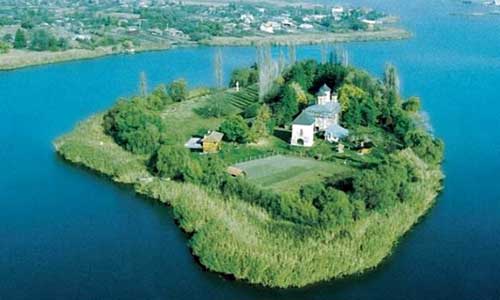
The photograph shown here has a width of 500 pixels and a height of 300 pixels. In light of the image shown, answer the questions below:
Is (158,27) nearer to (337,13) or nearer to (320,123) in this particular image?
(337,13)

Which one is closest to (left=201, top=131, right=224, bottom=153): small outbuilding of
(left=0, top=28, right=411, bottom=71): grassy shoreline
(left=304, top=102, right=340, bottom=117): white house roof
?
(left=304, top=102, right=340, bottom=117): white house roof

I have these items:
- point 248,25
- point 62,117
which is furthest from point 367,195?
point 248,25

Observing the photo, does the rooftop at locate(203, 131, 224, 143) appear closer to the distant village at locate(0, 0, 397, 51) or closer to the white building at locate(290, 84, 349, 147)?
the white building at locate(290, 84, 349, 147)

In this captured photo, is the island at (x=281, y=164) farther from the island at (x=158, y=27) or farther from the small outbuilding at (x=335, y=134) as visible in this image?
the island at (x=158, y=27)

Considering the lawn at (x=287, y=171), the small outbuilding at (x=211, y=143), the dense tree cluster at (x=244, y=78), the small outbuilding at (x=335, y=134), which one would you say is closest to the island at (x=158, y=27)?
the dense tree cluster at (x=244, y=78)

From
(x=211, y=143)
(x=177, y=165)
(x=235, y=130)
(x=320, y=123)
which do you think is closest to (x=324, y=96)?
(x=320, y=123)

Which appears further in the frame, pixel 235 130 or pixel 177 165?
pixel 235 130

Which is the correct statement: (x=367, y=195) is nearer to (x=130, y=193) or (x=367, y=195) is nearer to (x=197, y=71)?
(x=130, y=193)
